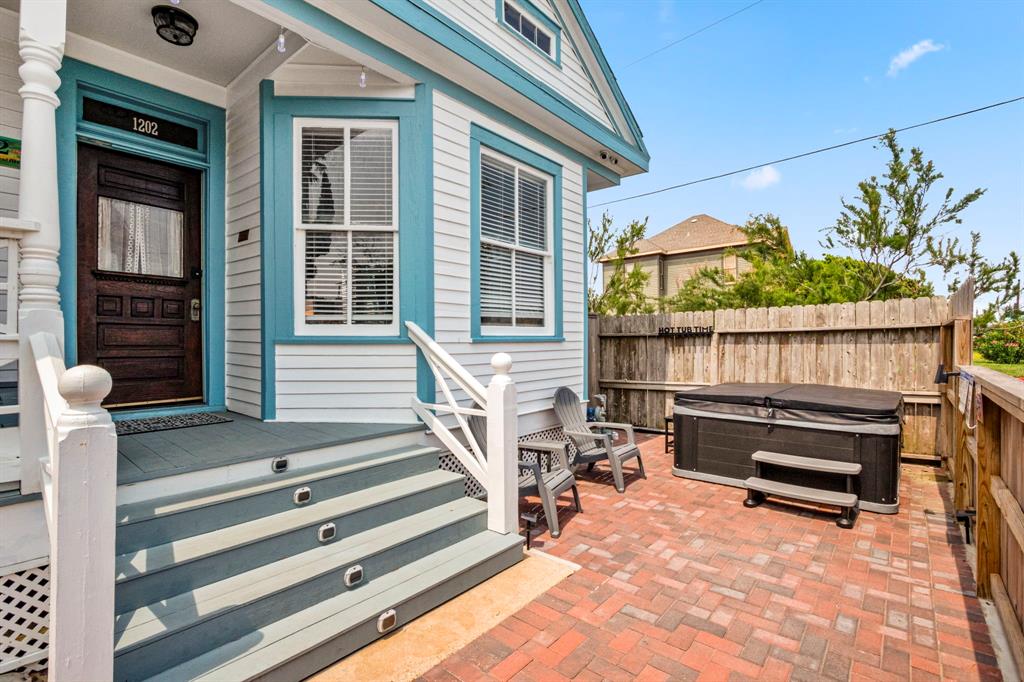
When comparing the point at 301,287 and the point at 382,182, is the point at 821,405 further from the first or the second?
the point at 301,287

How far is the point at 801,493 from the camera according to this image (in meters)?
3.92

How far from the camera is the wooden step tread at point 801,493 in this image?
373cm

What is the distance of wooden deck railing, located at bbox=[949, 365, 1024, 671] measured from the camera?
2044 mm

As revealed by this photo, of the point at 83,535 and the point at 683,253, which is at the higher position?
the point at 683,253

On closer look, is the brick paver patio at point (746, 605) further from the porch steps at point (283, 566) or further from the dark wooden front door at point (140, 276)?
the dark wooden front door at point (140, 276)

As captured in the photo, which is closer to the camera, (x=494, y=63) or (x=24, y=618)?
(x=24, y=618)

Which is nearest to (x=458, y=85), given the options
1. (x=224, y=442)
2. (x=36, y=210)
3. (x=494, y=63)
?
(x=494, y=63)

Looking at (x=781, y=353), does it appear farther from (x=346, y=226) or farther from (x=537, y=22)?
(x=346, y=226)

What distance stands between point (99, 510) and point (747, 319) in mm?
6678

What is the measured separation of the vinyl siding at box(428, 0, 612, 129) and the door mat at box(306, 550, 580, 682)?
4367 millimetres

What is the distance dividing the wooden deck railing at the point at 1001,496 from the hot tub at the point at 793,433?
0.98 metres

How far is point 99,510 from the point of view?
5.27 ft

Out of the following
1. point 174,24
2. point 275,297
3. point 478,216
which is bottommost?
point 275,297

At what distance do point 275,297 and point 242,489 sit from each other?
166 centimetres
